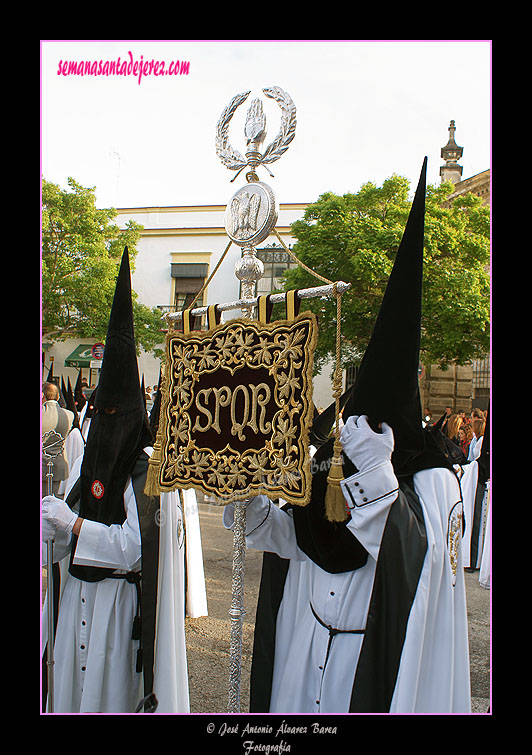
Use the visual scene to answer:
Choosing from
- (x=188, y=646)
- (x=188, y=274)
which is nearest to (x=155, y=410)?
(x=188, y=646)

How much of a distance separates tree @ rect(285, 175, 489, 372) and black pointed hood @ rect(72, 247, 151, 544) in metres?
14.0

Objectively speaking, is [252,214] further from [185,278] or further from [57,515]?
[185,278]

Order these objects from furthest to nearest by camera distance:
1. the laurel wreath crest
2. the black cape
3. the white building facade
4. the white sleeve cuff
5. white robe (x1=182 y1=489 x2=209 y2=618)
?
the white building facade
white robe (x1=182 y1=489 x2=209 y2=618)
the laurel wreath crest
the white sleeve cuff
the black cape

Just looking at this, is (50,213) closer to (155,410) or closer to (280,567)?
(155,410)

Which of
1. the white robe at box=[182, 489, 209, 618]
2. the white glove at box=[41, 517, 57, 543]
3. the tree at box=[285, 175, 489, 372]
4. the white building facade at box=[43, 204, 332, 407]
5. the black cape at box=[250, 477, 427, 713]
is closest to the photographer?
the black cape at box=[250, 477, 427, 713]

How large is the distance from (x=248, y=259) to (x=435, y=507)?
61.1 inches

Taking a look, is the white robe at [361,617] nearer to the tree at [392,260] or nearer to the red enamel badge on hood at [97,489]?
the red enamel badge on hood at [97,489]

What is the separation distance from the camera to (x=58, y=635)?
3238 millimetres

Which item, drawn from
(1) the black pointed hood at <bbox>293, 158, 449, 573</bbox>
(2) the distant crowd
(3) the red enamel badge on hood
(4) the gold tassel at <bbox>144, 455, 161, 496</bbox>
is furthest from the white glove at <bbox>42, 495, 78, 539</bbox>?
(2) the distant crowd

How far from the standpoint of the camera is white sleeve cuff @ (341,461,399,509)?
254cm

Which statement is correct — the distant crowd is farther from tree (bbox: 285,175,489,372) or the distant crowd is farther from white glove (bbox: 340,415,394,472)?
Result: tree (bbox: 285,175,489,372)

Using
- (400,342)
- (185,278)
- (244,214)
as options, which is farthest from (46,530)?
(185,278)

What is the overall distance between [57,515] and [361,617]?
166 cm

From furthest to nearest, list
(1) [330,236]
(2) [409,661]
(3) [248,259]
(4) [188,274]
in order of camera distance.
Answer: (4) [188,274], (1) [330,236], (3) [248,259], (2) [409,661]
